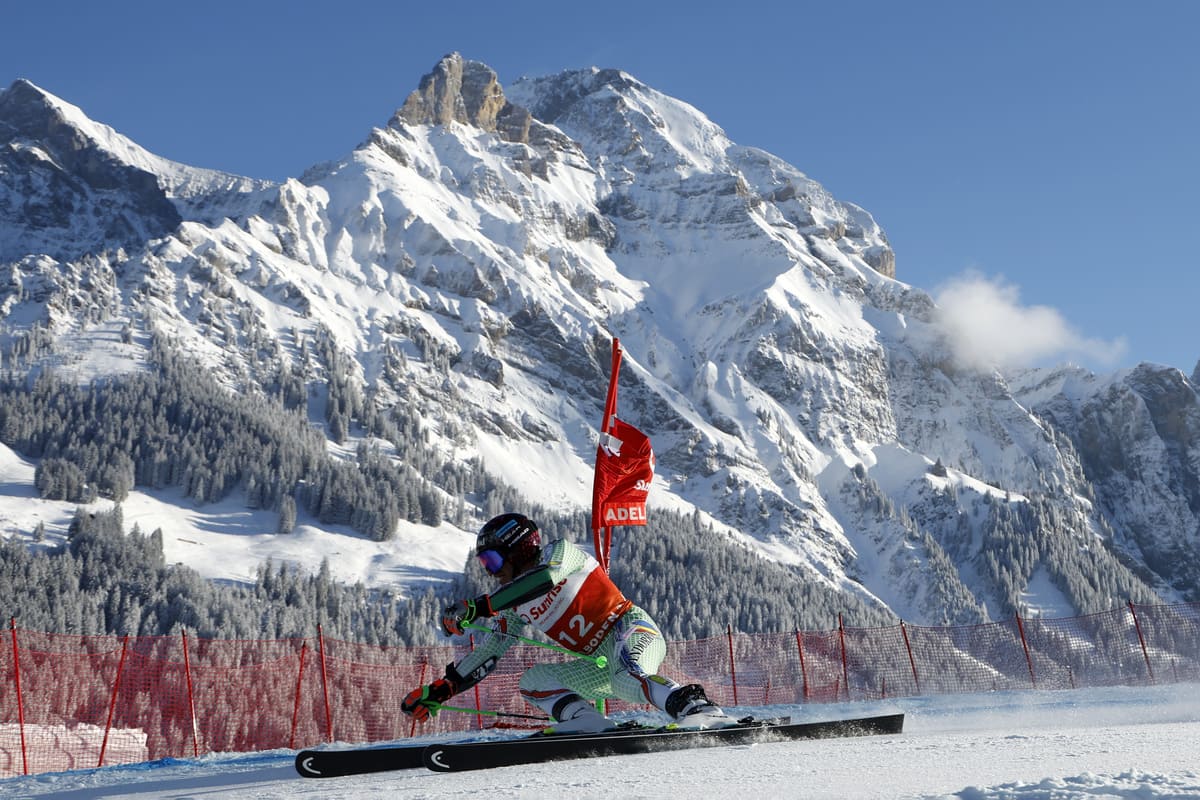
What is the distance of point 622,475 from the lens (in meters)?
12.5

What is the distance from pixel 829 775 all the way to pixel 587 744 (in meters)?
1.70

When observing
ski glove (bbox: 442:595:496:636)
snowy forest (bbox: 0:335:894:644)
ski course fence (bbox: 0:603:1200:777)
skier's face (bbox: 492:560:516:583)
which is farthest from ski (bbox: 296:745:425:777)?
snowy forest (bbox: 0:335:894:644)

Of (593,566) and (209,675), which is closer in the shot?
(593,566)

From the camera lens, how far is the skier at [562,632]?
6.20m

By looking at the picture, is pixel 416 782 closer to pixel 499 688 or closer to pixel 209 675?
pixel 499 688

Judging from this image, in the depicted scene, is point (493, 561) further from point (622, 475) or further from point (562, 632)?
point (622, 475)

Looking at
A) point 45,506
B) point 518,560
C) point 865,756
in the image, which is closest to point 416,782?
point 518,560

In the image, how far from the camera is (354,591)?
94.9m

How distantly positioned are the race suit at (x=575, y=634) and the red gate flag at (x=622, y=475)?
5.61 m

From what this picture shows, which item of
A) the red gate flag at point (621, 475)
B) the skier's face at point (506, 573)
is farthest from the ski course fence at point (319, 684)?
the skier's face at point (506, 573)

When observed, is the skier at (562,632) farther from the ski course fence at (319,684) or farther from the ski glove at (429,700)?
the ski course fence at (319,684)

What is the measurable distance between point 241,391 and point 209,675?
98.8 metres

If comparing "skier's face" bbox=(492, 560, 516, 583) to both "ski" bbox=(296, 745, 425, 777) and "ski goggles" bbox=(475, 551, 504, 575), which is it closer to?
"ski goggles" bbox=(475, 551, 504, 575)

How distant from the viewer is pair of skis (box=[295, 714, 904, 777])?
18.9 feet
